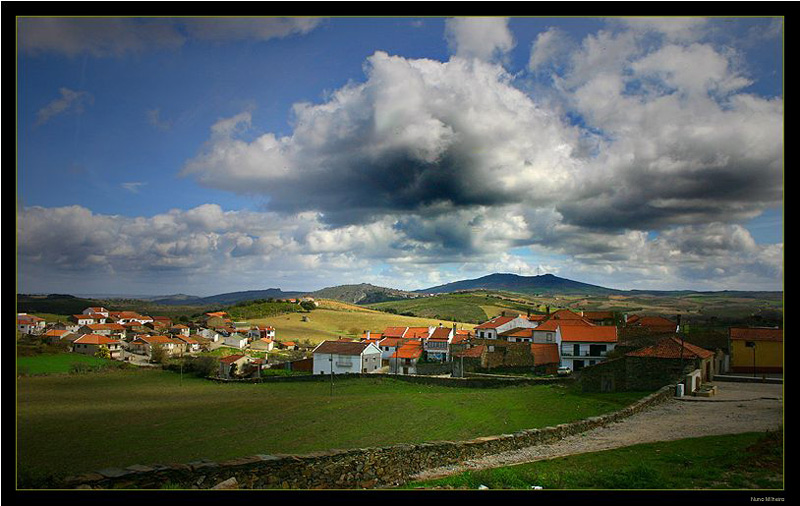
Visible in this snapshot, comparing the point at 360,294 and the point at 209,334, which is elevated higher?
the point at 360,294

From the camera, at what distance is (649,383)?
13.4m

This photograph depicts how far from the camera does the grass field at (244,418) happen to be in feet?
27.5

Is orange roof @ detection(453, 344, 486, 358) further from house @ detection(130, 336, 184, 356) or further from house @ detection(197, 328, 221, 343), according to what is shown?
house @ detection(197, 328, 221, 343)

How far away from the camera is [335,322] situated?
1403 inches

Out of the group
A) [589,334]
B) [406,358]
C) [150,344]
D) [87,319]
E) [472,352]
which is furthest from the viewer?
[150,344]

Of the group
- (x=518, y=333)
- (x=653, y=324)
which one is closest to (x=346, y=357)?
(x=518, y=333)

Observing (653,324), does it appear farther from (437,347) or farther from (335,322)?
(335,322)

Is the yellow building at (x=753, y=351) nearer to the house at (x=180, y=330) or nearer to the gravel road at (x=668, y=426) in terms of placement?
the gravel road at (x=668, y=426)

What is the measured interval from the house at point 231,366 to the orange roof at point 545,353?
1708 centimetres

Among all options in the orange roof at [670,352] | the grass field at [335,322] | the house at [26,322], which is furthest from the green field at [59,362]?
the orange roof at [670,352]

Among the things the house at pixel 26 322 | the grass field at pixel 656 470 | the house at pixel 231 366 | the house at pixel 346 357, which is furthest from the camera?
the house at pixel 231 366

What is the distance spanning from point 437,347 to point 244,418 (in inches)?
606
